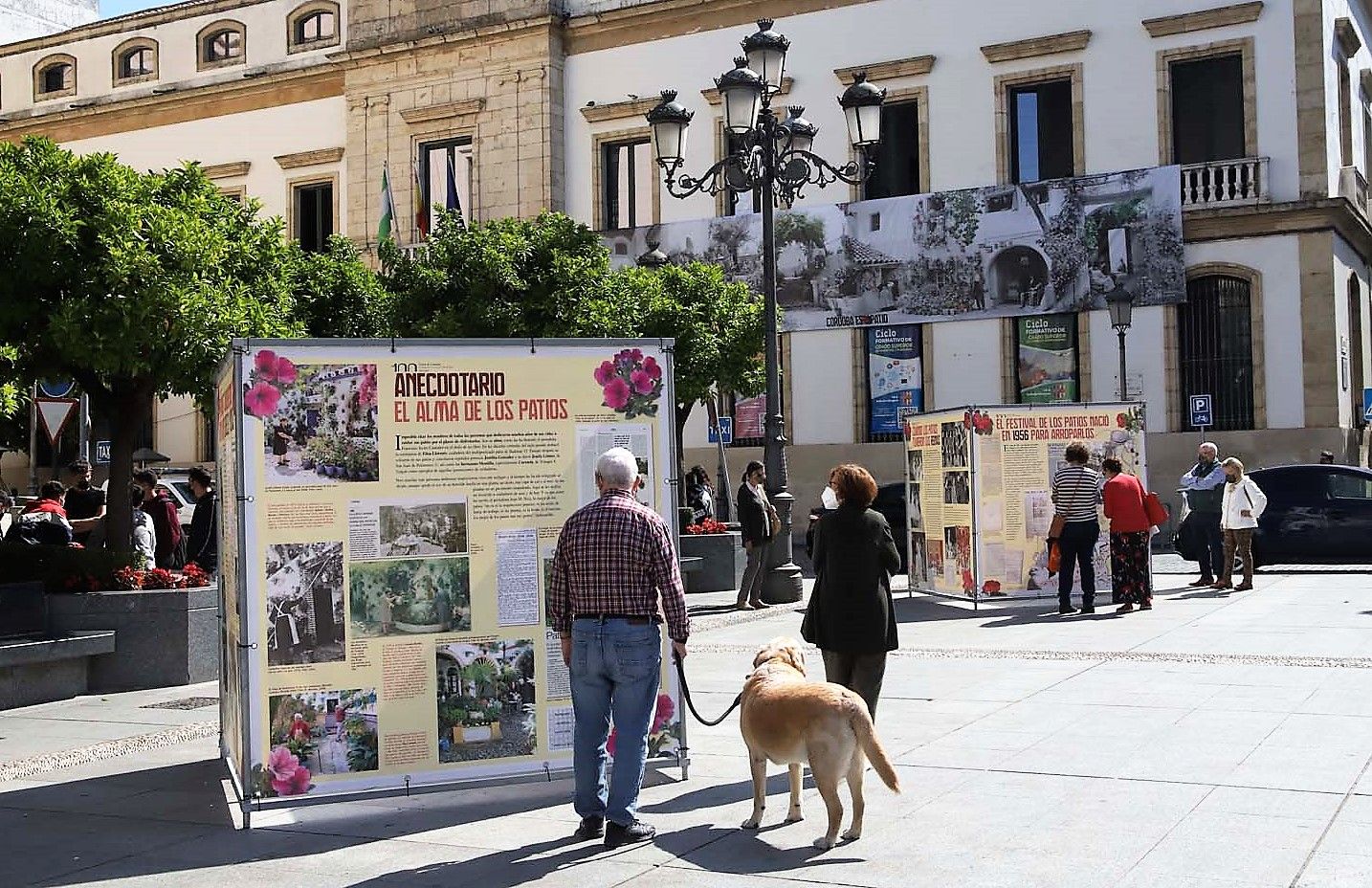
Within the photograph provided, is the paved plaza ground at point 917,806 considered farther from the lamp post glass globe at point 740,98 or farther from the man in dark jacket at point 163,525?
the lamp post glass globe at point 740,98

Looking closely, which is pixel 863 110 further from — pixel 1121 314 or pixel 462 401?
pixel 462 401

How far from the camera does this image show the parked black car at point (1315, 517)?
20.4 m

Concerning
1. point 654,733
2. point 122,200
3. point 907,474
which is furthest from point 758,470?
point 654,733

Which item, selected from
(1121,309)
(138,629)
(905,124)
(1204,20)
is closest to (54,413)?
(138,629)

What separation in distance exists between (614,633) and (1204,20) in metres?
25.4

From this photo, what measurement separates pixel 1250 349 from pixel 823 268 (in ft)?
27.9

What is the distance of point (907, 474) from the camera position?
59.5 ft

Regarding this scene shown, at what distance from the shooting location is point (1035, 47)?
29.8 m

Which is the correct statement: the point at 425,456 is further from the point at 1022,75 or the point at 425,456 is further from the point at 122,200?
the point at 1022,75

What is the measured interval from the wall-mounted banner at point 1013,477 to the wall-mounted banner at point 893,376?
1390cm

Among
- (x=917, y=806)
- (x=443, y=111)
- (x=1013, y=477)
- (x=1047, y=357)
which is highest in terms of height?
(x=443, y=111)

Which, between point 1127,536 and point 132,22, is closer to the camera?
point 1127,536

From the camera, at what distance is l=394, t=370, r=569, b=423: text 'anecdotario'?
25.0 feet

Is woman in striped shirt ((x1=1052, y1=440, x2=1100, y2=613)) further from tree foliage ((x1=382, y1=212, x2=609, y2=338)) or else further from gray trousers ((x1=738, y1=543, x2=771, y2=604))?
tree foliage ((x1=382, y1=212, x2=609, y2=338))
